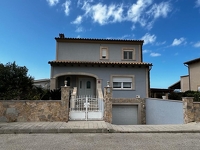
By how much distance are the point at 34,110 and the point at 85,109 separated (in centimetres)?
288

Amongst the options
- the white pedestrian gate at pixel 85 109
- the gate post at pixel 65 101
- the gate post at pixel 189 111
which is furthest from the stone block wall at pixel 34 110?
the gate post at pixel 189 111

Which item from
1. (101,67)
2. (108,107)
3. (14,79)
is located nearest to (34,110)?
(108,107)

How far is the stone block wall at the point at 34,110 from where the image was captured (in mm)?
8219

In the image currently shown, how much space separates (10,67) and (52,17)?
5993 mm

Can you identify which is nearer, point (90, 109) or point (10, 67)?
point (90, 109)

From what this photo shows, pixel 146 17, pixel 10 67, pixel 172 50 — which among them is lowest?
pixel 10 67

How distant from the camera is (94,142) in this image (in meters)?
5.43

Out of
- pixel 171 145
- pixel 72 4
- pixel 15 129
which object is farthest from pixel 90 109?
pixel 72 4

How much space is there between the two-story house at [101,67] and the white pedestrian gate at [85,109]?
478 centimetres

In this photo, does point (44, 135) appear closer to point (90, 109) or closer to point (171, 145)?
point (90, 109)

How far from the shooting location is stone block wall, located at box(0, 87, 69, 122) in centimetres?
822

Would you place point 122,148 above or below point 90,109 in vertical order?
below

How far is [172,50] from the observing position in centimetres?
1866

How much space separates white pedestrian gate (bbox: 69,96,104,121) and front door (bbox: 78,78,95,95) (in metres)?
6.02
